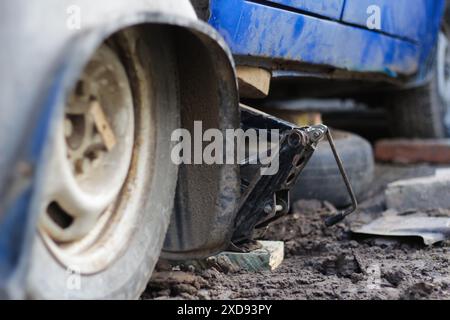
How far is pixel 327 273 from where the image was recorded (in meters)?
2.71

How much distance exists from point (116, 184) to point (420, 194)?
2.21m

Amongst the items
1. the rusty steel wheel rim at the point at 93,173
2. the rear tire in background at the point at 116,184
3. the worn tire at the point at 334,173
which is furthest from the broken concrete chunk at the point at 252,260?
the worn tire at the point at 334,173

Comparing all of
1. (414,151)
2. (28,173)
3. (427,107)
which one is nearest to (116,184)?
(28,173)

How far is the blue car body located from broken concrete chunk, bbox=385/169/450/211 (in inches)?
26.2

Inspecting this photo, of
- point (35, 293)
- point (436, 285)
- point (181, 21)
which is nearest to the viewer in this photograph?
point (35, 293)

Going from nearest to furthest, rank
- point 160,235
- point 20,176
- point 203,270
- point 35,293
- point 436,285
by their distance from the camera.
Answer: point 20,176 < point 35,293 < point 160,235 < point 436,285 < point 203,270

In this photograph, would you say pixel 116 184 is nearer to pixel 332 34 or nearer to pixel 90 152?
pixel 90 152

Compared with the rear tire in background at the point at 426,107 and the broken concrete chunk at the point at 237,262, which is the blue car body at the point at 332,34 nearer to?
the rear tire in background at the point at 426,107

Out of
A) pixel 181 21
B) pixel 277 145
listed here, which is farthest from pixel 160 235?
pixel 181 21

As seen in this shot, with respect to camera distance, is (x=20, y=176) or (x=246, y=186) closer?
(x=20, y=176)

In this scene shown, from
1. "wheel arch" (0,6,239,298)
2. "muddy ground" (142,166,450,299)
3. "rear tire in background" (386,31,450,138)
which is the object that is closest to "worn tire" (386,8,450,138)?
"rear tire in background" (386,31,450,138)

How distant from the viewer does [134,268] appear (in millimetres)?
2094
